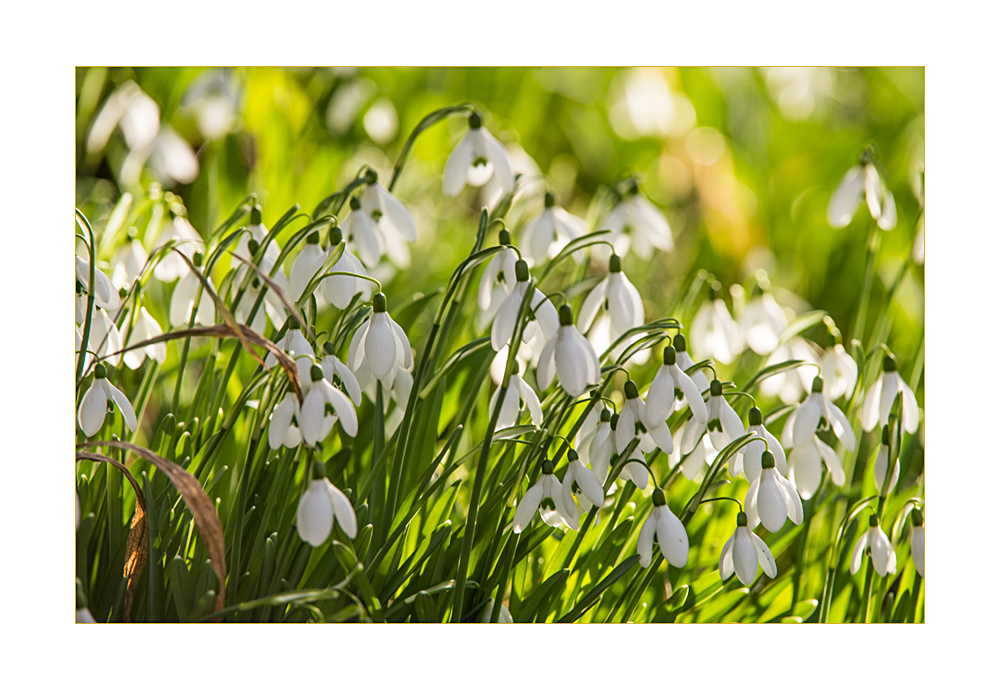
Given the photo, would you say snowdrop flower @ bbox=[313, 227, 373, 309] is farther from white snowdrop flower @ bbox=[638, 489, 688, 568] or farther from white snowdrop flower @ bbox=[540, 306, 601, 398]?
white snowdrop flower @ bbox=[638, 489, 688, 568]

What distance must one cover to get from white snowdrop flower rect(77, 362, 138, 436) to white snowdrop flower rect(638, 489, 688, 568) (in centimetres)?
65

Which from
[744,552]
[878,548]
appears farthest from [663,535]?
[878,548]

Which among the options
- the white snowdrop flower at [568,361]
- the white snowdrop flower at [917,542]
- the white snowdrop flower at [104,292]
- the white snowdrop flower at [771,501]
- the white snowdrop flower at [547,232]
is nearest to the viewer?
the white snowdrop flower at [568,361]

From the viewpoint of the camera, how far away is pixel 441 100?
1750 mm

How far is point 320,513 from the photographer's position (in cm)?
74

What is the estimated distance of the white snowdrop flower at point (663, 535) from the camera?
805 millimetres

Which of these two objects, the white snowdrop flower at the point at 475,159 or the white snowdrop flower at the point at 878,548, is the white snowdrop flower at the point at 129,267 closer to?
the white snowdrop flower at the point at 475,159

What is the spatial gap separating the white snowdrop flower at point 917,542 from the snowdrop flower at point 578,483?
56cm

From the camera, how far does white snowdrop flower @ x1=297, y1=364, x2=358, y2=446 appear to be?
75 centimetres

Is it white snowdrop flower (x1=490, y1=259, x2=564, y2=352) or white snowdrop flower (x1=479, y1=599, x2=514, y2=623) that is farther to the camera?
white snowdrop flower (x1=479, y1=599, x2=514, y2=623)

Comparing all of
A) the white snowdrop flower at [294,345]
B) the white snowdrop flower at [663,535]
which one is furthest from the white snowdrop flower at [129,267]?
the white snowdrop flower at [663,535]

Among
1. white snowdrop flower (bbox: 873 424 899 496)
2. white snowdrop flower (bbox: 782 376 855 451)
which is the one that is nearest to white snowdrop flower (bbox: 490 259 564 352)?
white snowdrop flower (bbox: 782 376 855 451)
